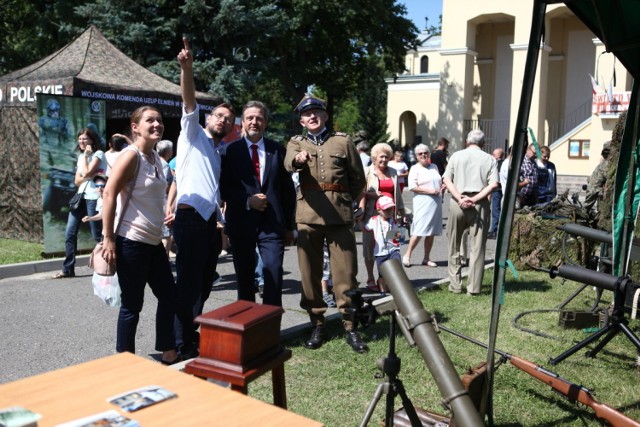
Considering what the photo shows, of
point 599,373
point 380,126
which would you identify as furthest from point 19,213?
point 380,126

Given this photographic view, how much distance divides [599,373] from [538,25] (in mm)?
3006

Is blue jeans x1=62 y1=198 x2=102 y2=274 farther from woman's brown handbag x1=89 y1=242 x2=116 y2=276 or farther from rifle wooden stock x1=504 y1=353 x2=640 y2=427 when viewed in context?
rifle wooden stock x1=504 y1=353 x2=640 y2=427

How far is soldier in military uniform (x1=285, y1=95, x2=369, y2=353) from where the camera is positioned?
5539mm

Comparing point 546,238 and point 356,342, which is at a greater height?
point 546,238

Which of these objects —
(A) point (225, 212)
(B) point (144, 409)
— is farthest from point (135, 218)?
(B) point (144, 409)

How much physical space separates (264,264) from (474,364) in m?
1.89

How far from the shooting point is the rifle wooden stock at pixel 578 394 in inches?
132

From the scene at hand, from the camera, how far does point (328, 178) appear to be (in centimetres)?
554

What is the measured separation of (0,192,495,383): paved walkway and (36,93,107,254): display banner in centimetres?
98

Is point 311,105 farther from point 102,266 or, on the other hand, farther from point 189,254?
point 102,266

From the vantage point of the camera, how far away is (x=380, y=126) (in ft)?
156

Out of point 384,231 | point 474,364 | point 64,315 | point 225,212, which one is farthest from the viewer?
point 384,231

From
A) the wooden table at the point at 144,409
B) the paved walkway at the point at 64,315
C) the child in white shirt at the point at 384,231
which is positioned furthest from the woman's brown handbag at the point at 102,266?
the child in white shirt at the point at 384,231

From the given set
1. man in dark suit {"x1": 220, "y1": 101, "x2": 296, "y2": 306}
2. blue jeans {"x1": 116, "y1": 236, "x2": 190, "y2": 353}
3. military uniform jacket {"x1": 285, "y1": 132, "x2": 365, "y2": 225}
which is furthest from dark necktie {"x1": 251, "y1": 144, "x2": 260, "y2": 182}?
blue jeans {"x1": 116, "y1": 236, "x2": 190, "y2": 353}
